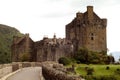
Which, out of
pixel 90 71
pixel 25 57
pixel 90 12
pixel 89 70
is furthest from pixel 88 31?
pixel 90 71

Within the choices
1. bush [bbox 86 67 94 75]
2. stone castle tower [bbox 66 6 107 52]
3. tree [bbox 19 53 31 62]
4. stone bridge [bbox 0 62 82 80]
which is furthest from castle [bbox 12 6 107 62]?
stone bridge [bbox 0 62 82 80]

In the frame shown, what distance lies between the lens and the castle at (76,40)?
126750 millimetres

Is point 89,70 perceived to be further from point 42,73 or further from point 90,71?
point 42,73

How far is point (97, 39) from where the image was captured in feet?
424

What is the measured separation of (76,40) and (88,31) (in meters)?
4.34

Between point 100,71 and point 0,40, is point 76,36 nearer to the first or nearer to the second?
point 100,71

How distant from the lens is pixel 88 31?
130m

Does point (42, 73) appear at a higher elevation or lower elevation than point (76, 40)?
lower

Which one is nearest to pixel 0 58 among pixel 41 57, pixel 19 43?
pixel 19 43

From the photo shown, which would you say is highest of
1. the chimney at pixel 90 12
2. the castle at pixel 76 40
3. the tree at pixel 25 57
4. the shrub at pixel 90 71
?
the chimney at pixel 90 12

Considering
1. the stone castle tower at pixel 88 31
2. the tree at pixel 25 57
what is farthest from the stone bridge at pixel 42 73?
the tree at pixel 25 57

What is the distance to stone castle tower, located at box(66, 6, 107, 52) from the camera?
128100 millimetres

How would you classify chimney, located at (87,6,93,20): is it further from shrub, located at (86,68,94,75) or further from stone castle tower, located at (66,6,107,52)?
shrub, located at (86,68,94,75)

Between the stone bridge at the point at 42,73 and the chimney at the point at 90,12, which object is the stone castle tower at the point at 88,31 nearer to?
the chimney at the point at 90,12
